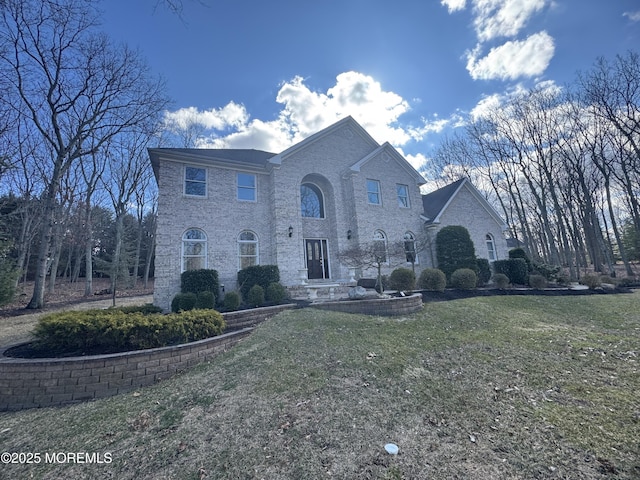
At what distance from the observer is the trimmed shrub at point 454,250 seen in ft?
49.8

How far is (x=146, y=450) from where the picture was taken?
3117mm

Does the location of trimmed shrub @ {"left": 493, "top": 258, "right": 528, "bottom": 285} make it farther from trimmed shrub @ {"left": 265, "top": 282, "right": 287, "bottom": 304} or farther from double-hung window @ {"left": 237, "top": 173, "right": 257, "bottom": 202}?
double-hung window @ {"left": 237, "top": 173, "right": 257, "bottom": 202}

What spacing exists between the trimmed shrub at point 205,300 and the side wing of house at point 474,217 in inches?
544

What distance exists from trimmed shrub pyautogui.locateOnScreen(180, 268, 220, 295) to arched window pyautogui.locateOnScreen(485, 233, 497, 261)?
59.1ft

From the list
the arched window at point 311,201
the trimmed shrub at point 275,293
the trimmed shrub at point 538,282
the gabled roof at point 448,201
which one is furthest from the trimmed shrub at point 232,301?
the trimmed shrub at point 538,282

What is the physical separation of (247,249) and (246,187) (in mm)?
3220

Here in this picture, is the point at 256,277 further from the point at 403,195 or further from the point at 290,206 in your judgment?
the point at 403,195

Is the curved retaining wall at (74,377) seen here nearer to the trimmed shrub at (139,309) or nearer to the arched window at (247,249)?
the trimmed shrub at (139,309)

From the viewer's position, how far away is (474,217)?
18.7m

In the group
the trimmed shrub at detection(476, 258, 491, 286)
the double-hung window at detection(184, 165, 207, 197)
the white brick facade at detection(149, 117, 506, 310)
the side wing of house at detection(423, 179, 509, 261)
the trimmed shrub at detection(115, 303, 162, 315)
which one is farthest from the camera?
the side wing of house at detection(423, 179, 509, 261)

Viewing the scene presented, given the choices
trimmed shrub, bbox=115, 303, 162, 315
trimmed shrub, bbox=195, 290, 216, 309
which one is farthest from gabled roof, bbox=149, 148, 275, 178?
trimmed shrub, bbox=115, 303, 162, 315

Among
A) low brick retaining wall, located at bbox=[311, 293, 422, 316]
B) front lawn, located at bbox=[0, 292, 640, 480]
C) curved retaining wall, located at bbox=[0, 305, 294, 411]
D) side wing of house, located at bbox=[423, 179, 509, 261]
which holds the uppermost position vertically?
side wing of house, located at bbox=[423, 179, 509, 261]

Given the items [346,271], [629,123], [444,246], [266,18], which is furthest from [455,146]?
[266,18]

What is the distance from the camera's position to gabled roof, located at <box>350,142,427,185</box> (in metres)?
15.9
